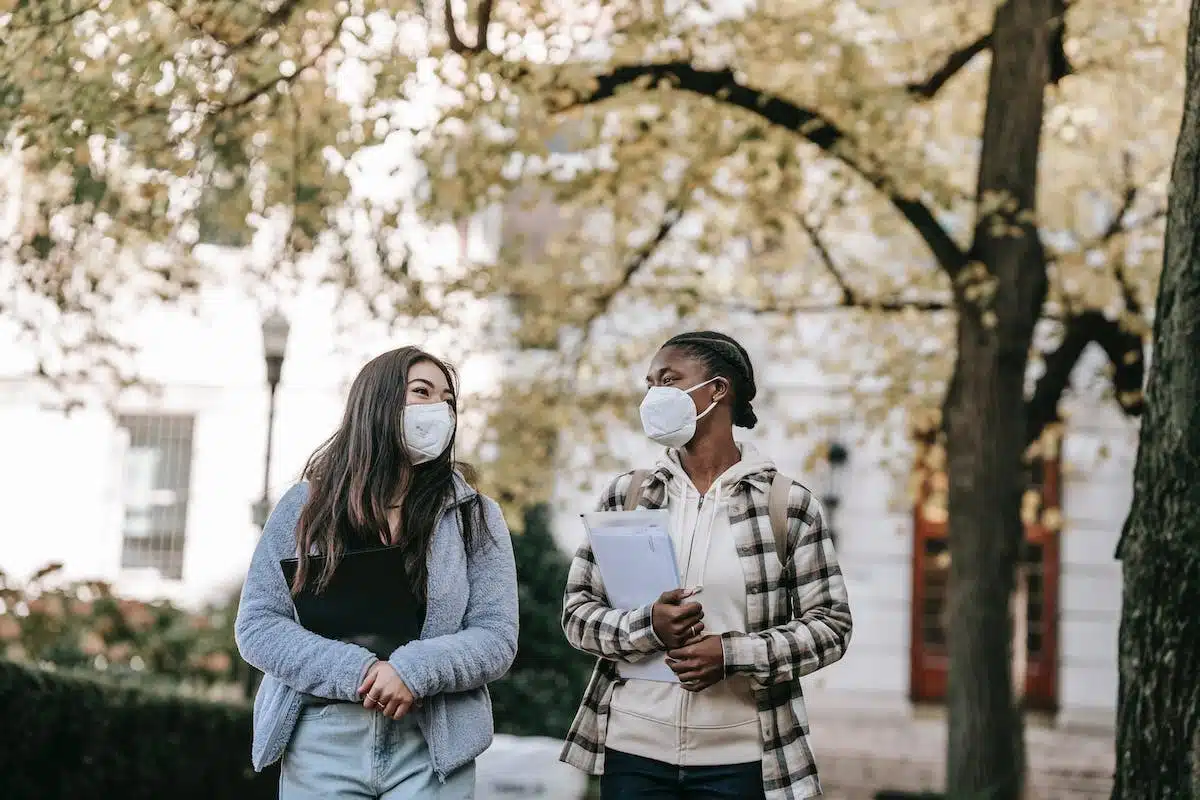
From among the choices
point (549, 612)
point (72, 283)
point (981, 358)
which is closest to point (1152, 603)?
point (981, 358)

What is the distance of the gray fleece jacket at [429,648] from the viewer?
3270 mm

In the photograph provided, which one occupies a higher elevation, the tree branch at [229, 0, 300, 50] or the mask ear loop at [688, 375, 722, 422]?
the tree branch at [229, 0, 300, 50]

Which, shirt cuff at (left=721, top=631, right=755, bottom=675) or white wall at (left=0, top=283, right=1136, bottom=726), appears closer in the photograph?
shirt cuff at (left=721, top=631, right=755, bottom=675)

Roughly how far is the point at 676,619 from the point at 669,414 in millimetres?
616

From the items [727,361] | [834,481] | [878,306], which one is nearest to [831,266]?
[878,306]

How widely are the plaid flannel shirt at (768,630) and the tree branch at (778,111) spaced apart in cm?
519

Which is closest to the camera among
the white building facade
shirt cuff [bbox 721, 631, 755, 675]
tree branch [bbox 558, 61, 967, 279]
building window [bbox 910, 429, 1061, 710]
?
shirt cuff [bbox 721, 631, 755, 675]

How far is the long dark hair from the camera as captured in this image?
11.3 feet

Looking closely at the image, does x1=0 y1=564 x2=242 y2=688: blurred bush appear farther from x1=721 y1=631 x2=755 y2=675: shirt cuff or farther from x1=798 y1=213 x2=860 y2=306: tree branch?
x1=721 y1=631 x2=755 y2=675: shirt cuff

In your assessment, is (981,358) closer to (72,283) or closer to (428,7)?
(428,7)

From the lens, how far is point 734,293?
13461 millimetres

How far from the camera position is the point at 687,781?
3.51 meters

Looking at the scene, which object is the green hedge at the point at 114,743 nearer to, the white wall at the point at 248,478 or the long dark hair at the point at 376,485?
the long dark hair at the point at 376,485

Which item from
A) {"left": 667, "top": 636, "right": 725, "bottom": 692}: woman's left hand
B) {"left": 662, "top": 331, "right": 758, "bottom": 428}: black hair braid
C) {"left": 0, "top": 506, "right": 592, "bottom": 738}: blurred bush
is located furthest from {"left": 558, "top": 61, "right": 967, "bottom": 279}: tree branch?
{"left": 0, "top": 506, "right": 592, "bottom": 738}: blurred bush
